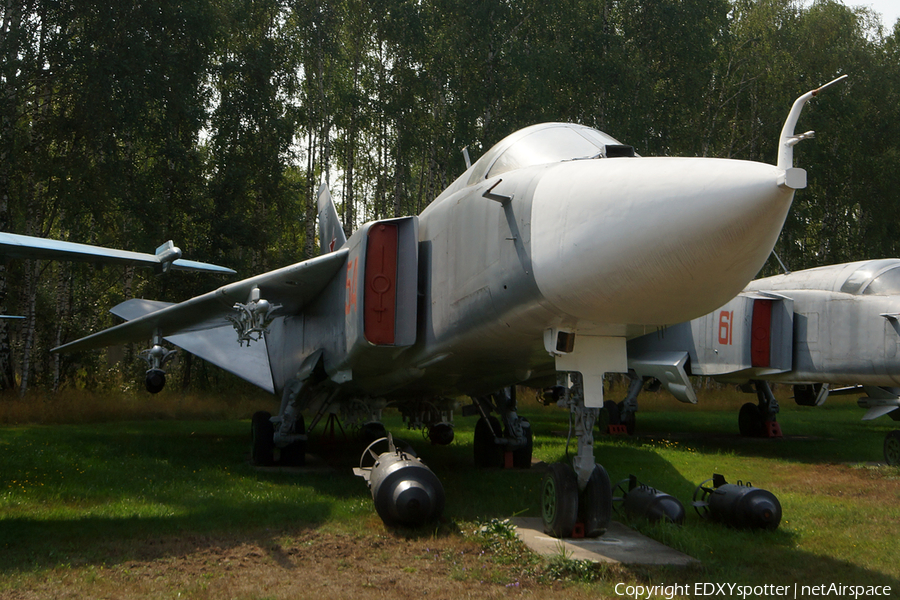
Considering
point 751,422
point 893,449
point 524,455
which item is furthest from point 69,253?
point 751,422

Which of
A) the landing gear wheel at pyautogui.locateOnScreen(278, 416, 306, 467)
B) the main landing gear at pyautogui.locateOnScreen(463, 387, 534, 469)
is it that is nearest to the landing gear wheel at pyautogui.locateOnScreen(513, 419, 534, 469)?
the main landing gear at pyautogui.locateOnScreen(463, 387, 534, 469)

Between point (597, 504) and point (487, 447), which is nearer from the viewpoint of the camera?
point (597, 504)

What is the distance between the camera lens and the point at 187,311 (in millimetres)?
8641

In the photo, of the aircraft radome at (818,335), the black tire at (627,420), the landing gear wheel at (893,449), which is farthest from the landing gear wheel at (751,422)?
the landing gear wheel at (893,449)

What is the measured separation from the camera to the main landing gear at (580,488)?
209 inches

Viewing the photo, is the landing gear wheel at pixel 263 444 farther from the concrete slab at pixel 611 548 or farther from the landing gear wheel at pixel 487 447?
the concrete slab at pixel 611 548

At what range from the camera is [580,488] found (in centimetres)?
543

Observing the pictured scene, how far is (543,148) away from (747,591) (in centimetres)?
328

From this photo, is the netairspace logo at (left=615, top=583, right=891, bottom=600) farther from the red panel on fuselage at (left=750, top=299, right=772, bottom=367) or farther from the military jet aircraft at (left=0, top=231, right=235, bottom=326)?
the red panel on fuselage at (left=750, top=299, right=772, bottom=367)

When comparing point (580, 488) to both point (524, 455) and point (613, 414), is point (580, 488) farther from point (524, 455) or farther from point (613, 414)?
point (613, 414)

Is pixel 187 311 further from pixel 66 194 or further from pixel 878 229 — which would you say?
pixel 878 229

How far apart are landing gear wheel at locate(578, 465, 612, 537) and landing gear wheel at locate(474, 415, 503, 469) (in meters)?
3.79

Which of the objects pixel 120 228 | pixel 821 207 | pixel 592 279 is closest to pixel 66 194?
pixel 120 228

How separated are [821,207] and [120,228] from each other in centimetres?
2387
